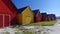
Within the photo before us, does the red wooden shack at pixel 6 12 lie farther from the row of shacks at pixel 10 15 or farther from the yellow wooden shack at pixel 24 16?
the yellow wooden shack at pixel 24 16

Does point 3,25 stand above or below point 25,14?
below

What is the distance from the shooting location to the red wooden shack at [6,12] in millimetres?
20672

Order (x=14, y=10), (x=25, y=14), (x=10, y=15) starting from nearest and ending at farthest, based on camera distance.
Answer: (x=10, y=15), (x=14, y=10), (x=25, y=14)

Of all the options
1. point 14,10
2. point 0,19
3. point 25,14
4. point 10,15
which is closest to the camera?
point 0,19

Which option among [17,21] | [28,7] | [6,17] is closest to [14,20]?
[17,21]

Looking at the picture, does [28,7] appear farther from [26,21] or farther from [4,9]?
[4,9]

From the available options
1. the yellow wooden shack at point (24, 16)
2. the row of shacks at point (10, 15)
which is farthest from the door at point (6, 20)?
the yellow wooden shack at point (24, 16)

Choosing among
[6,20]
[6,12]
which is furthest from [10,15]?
[6,20]

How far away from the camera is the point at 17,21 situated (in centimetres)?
2592

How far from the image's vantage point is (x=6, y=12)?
21.8 meters

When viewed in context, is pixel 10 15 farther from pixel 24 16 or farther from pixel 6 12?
pixel 24 16

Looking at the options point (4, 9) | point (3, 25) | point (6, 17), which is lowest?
point (3, 25)

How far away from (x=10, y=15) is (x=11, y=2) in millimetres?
2444

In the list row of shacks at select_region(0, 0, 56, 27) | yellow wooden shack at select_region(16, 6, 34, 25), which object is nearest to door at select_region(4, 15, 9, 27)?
row of shacks at select_region(0, 0, 56, 27)
